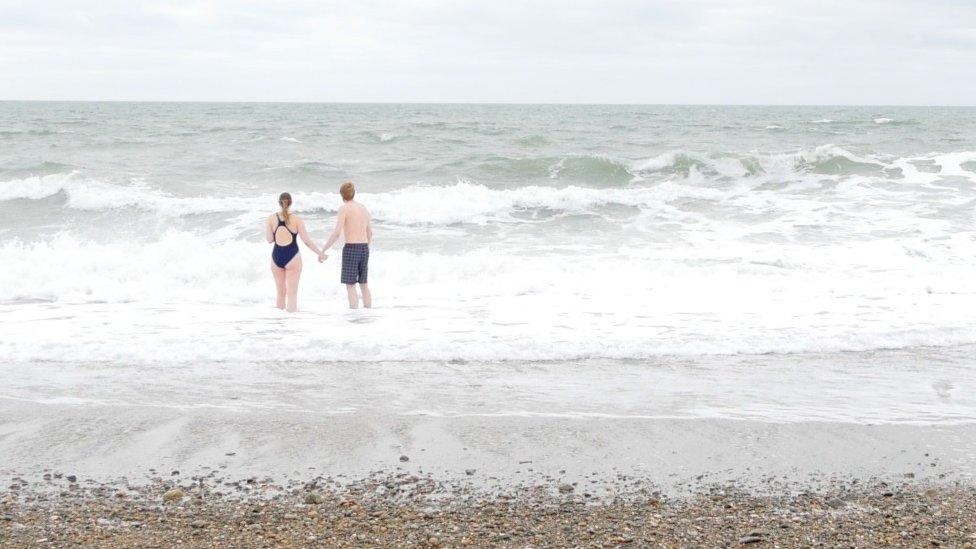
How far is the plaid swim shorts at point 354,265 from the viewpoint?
30.8ft

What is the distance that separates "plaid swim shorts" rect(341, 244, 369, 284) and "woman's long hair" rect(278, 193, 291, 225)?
0.70 meters

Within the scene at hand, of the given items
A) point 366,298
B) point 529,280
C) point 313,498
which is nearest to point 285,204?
point 366,298

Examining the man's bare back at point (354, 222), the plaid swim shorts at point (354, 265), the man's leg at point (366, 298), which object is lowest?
the man's leg at point (366, 298)

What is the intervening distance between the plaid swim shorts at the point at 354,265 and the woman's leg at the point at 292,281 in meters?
0.48

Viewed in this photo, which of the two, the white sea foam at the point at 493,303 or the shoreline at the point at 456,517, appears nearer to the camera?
the shoreline at the point at 456,517

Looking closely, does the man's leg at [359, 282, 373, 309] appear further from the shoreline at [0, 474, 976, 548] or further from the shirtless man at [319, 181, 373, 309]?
the shoreline at [0, 474, 976, 548]

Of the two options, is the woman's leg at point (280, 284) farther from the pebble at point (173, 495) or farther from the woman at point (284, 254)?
the pebble at point (173, 495)

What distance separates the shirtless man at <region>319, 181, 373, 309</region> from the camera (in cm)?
938

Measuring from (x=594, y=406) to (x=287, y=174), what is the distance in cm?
1694

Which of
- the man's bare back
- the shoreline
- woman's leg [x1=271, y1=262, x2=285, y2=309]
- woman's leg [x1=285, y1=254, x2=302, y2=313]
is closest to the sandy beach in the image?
the shoreline

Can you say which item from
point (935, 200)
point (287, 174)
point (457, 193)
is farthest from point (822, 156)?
point (287, 174)

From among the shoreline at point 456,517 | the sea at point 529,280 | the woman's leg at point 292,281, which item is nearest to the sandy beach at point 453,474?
the shoreline at point 456,517

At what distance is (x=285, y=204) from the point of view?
9227mm

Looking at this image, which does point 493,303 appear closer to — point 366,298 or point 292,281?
point 366,298
